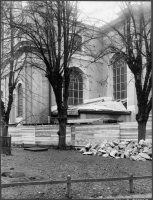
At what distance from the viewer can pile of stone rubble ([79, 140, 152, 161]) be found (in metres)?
11.8

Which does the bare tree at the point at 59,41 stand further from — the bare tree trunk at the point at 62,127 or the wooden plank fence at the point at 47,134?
the wooden plank fence at the point at 47,134

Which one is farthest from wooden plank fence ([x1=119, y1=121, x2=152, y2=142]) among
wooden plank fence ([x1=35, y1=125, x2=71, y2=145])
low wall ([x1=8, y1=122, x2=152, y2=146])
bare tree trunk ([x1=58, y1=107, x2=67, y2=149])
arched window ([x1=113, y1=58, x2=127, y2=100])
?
arched window ([x1=113, y1=58, x2=127, y2=100])

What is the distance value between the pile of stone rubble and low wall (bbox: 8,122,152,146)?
3.42 feet

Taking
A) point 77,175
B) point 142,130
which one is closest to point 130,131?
point 142,130

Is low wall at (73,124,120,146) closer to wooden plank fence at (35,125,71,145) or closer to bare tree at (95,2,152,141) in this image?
wooden plank fence at (35,125,71,145)

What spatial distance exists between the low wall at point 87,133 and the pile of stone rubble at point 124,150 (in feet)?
3.42

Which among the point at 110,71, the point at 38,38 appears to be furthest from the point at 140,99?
the point at 110,71

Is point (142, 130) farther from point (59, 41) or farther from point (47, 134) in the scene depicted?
point (47, 134)

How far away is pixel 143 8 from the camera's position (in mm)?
11914

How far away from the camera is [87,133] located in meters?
15.5

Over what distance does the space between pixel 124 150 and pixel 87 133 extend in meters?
3.25

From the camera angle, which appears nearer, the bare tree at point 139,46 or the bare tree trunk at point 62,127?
the bare tree at point 139,46

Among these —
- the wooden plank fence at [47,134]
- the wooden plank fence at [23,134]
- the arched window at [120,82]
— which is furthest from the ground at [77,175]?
the arched window at [120,82]

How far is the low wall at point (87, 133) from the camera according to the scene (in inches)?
569
